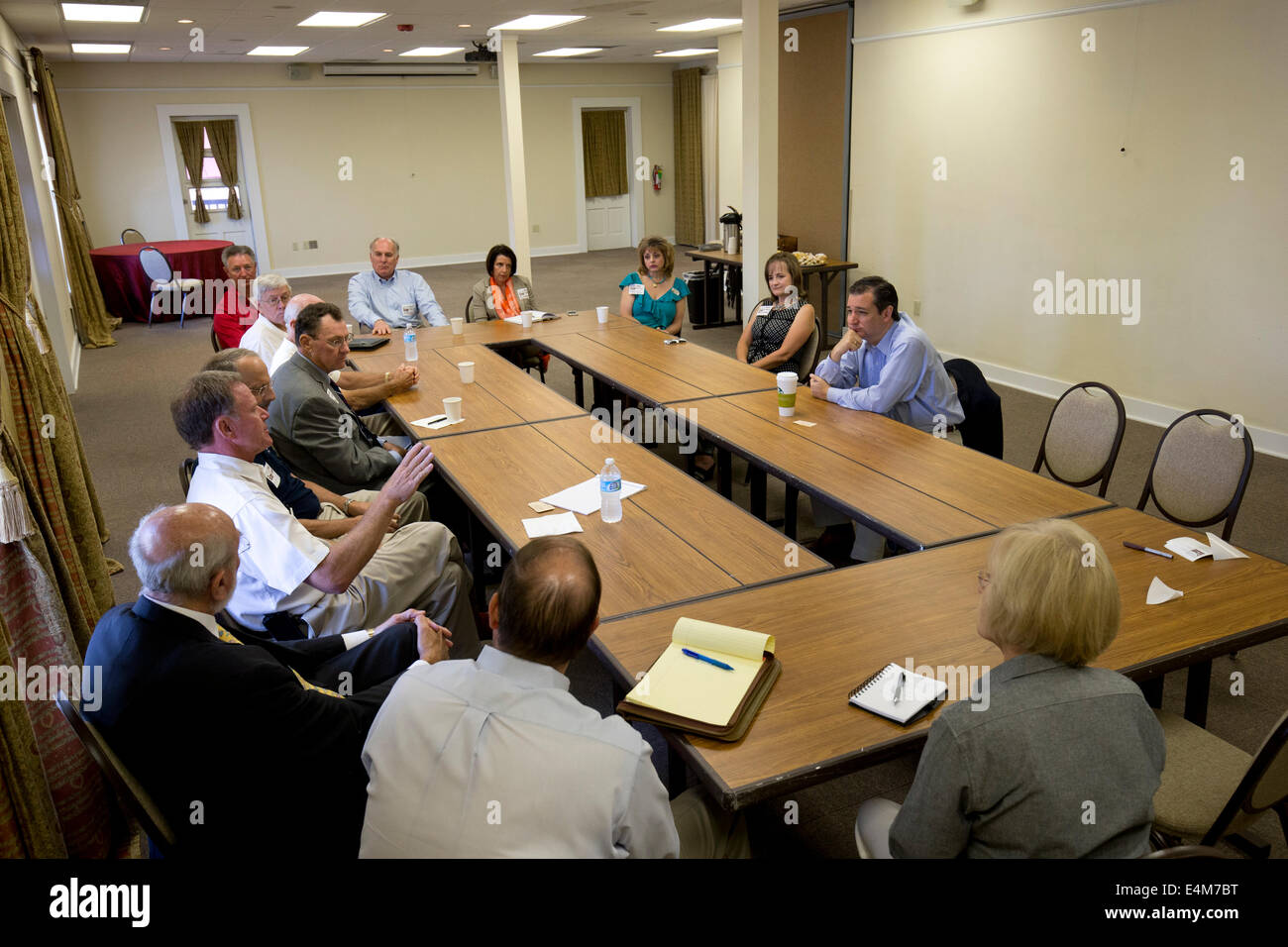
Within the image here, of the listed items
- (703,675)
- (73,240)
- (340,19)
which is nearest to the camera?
(703,675)

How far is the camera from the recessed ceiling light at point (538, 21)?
844 cm

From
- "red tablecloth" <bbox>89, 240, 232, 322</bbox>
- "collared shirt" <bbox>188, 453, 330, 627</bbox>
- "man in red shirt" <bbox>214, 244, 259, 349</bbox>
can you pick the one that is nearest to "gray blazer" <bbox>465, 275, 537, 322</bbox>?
"man in red shirt" <bbox>214, 244, 259, 349</bbox>

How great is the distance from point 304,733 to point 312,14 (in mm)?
7668

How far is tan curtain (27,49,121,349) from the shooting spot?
9562 millimetres

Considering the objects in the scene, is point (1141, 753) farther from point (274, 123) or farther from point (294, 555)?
point (274, 123)

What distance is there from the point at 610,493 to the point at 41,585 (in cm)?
165

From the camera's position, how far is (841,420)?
3.87 m

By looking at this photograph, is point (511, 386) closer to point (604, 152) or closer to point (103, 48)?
Result: point (103, 48)

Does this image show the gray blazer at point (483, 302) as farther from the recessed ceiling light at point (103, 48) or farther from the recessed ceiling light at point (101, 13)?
the recessed ceiling light at point (103, 48)

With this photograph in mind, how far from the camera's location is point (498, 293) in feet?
21.2

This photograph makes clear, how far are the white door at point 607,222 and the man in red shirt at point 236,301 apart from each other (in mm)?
9524

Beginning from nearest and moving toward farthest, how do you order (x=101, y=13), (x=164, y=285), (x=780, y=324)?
(x=780, y=324), (x=101, y=13), (x=164, y=285)

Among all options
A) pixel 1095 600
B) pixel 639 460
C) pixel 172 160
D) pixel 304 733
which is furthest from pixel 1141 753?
pixel 172 160

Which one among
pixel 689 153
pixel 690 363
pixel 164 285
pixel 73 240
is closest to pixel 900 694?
pixel 690 363
